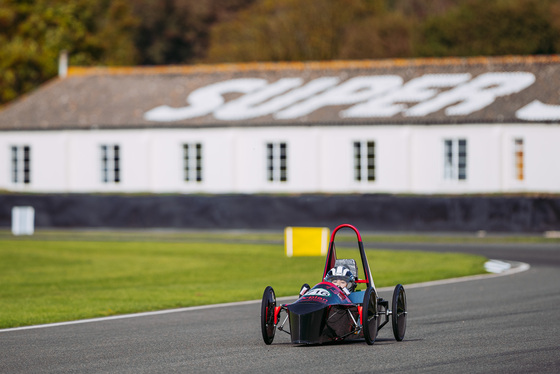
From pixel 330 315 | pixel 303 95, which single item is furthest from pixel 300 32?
pixel 330 315

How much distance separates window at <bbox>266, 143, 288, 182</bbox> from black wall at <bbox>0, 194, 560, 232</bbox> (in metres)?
3.62

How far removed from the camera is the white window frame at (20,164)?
42625 millimetres

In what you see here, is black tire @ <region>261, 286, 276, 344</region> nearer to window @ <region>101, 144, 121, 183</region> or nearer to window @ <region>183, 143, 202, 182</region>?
window @ <region>183, 143, 202, 182</region>

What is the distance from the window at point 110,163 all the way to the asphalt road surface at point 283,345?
86.6 feet

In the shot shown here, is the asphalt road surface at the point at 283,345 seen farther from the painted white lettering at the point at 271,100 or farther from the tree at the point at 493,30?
the tree at the point at 493,30

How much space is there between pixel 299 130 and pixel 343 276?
27.9 metres

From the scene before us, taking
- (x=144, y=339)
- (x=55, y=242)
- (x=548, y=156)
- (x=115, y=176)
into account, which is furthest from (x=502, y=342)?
(x=115, y=176)

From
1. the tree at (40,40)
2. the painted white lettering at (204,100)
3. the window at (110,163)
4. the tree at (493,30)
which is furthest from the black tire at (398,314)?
the tree at (493,30)

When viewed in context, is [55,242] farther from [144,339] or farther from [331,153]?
[144,339]

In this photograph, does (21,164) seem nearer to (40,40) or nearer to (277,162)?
(277,162)

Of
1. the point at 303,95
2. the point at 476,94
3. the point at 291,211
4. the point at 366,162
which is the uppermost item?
the point at 303,95

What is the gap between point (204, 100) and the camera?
140ft

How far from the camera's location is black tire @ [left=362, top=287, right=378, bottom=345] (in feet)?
36.1

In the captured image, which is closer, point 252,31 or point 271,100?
point 271,100
